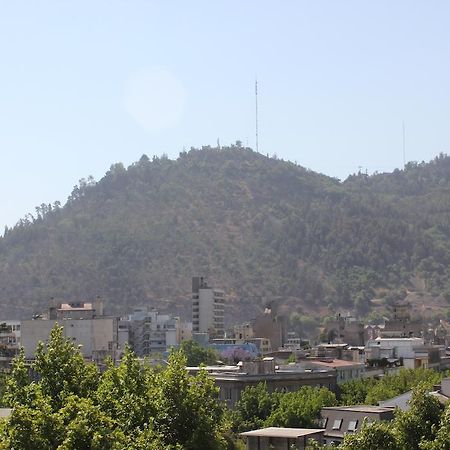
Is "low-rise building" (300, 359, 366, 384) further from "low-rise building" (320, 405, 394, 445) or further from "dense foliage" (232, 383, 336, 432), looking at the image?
"low-rise building" (320, 405, 394, 445)

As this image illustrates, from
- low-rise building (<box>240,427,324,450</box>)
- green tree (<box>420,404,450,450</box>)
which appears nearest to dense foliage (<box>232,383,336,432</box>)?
low-rise building (<box>240,427,324,450</box>)

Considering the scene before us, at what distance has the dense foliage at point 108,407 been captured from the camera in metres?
31.9

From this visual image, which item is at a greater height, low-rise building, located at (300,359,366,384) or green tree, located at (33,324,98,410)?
green tree, located at (33,324,98,410)

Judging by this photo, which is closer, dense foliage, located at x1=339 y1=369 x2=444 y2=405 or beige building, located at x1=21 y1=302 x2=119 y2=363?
dense foliage, located at x1=339 y1=369 x2=444 y2=405

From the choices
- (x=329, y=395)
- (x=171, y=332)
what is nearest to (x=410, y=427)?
(x=329, y=395)

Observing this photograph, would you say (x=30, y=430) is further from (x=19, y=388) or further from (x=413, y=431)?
(x=413, y=431)

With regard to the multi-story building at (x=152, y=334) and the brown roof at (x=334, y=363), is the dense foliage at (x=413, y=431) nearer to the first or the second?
the brown roof at (x=334, y=363)

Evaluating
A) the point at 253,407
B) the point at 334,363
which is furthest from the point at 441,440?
the point at 334,363

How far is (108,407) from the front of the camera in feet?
126

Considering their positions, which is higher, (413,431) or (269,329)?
(269,329)

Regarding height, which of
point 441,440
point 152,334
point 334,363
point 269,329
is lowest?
point 441,440

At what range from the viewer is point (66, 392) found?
39219 mm

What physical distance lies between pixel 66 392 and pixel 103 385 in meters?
1.56

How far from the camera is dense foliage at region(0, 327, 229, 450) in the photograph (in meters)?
31.9
